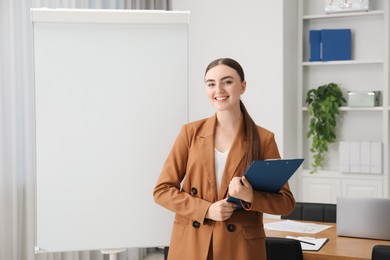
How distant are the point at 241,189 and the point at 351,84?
3910mm

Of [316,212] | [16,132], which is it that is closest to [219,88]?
[316,212]

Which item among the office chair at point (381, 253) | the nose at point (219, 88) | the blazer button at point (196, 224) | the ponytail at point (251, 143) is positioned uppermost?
the nose at point (219, 88)

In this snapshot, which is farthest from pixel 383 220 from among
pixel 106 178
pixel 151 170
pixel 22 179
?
pixel 22 179

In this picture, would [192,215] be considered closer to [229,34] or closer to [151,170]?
[151,170]

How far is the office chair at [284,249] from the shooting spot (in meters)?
2.70

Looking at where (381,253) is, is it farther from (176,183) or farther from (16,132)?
(16,132)

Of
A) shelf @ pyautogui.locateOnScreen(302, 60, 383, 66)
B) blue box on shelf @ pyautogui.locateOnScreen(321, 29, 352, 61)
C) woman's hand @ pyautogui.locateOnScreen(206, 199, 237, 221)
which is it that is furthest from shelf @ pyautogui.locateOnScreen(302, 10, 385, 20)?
woman's hand @ pyautogui.locateOnScreen(206, 199, 237, 221)

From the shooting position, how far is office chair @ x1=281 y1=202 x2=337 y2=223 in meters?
3.68

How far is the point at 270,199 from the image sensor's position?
2.06 metres

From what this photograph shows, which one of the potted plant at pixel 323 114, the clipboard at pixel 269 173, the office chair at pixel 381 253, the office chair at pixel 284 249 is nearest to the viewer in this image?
the clipboard at pixel 269 173

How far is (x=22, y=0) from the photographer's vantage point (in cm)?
403

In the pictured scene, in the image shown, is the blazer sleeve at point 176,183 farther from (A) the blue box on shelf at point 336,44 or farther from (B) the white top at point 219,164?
(A) the blue box on shelf at point 336,44

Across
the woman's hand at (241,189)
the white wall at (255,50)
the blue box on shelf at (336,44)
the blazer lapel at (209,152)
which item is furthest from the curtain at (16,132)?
the blue box on shelf at (336,44)

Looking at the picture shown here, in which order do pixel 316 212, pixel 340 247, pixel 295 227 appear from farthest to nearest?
pixel 316 212 → pixel 295 227 → pixel 340 247
